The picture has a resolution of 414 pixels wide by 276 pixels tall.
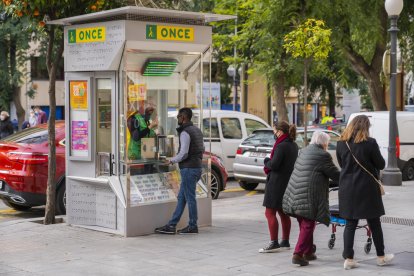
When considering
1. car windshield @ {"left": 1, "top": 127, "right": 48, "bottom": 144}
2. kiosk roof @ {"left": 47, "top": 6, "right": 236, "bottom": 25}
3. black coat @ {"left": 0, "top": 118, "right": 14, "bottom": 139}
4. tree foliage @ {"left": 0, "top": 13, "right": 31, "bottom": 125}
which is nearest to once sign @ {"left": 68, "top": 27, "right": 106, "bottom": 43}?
kiosk roof @ {"left": 47, "top": 6, "right": 236, "bottom": 25}

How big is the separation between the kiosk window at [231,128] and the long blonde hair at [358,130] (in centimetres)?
979

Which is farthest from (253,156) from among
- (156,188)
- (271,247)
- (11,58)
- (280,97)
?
(11,58)

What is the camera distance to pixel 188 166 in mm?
9812

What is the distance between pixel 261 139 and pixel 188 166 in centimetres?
631

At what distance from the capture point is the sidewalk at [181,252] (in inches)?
308

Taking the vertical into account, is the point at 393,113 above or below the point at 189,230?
above

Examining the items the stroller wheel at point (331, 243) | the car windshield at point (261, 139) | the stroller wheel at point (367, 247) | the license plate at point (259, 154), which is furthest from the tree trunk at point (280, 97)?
the stroller wheel at point (367, 247)

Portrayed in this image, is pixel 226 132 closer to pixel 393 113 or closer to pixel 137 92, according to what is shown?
pixel 393 113

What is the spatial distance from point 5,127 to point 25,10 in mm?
12255

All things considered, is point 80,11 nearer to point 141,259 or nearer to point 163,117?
point 163,117

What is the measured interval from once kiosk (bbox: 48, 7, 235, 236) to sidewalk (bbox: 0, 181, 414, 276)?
38cm

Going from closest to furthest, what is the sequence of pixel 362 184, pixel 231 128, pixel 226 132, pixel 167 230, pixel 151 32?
pixel 362 184
pixel 151 32
pixel 167 230
pixel 226 132
pixel 231 128

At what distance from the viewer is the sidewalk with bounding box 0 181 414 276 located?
782 centimetres

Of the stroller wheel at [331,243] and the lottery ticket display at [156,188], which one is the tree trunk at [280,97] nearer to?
the lottery ticket display at [156,188]
